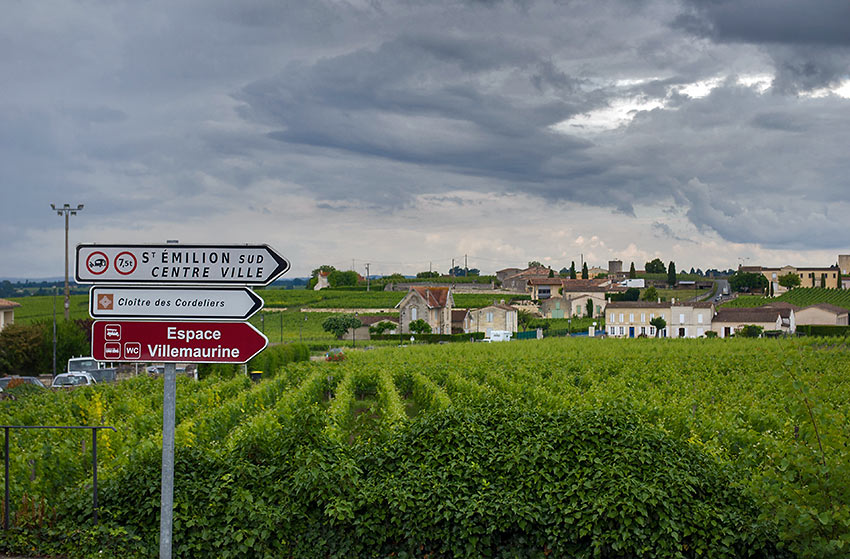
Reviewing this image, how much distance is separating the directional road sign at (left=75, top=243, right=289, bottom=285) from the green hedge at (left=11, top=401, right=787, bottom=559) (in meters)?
3.29

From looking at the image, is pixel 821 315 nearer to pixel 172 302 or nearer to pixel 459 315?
pixel 459 315

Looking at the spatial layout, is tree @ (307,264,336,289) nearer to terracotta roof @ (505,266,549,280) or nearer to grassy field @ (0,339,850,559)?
terracotta roof @ (505,266,549,280)

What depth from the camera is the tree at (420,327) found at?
279 feet

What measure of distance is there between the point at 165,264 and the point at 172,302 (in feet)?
1.19

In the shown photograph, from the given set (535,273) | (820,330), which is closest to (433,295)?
(820,330)

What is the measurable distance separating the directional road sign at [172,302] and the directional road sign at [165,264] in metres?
0.08

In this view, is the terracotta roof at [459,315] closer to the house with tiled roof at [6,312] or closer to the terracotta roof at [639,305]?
the terracotta roof at [639,305]

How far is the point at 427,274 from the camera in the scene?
179m

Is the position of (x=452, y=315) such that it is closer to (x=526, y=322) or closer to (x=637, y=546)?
(x=526, y=322)

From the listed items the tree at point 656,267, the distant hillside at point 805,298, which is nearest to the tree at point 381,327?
the distant hillside at point 805,298

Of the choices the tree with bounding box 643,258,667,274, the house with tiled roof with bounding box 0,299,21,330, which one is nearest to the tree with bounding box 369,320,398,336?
the house with tiled roof with bounding box 0,299,21,330

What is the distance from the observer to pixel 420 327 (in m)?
85.1

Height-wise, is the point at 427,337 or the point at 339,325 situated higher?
the point at 339,325

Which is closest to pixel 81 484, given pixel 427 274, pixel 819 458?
pixel 819 458
